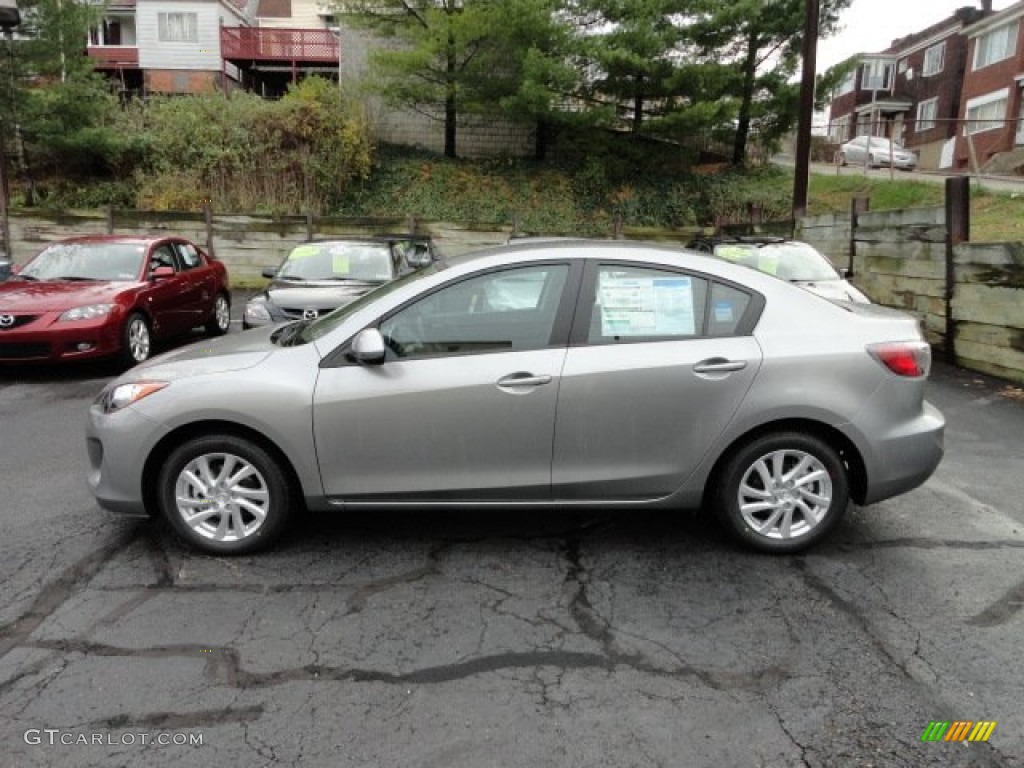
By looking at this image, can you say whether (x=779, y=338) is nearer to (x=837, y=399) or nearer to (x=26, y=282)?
(x=837, y=399)

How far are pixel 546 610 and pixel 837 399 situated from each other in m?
1.70

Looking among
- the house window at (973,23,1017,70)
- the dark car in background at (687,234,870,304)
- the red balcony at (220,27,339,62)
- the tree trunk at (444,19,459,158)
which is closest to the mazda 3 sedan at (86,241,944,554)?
the dark car in background at (687,234,870,304)

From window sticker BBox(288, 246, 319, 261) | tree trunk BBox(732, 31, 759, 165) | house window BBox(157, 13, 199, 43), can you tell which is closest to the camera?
window sticker BBox(288, 246, 319, 261)

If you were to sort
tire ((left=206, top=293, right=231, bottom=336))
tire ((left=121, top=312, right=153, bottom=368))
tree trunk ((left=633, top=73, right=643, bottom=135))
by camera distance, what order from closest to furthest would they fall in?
tire ((left=121, top=312, right=153, bottom=368)), tire ((left=206, top=293, right=231, bottom=336)), tree trunk ((left=633, top=73, right=643, bottom=135))

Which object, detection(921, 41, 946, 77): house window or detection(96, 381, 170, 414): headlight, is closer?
detection(96, 381, 170, 414): headlight

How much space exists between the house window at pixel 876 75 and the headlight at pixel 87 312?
163ft

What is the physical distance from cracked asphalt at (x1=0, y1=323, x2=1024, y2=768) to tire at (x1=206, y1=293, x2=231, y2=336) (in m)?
6.46

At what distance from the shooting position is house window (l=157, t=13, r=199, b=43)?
31312 mm

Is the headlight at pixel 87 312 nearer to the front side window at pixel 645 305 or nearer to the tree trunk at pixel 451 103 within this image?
the front side window at pixel 645 305

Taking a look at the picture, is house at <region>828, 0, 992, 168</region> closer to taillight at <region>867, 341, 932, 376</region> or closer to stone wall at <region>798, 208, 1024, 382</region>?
stone wall at <region>798, 208, 1024, 382</region>

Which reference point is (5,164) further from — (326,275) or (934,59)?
Answer: (934,59)

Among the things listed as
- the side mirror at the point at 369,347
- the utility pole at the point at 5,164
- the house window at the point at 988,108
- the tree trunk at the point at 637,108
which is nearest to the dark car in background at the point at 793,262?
the side mirror at the point at 369,347

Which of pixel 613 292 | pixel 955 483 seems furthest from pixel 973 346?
pixel 613 292

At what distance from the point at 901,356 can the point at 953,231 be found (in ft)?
19.6
